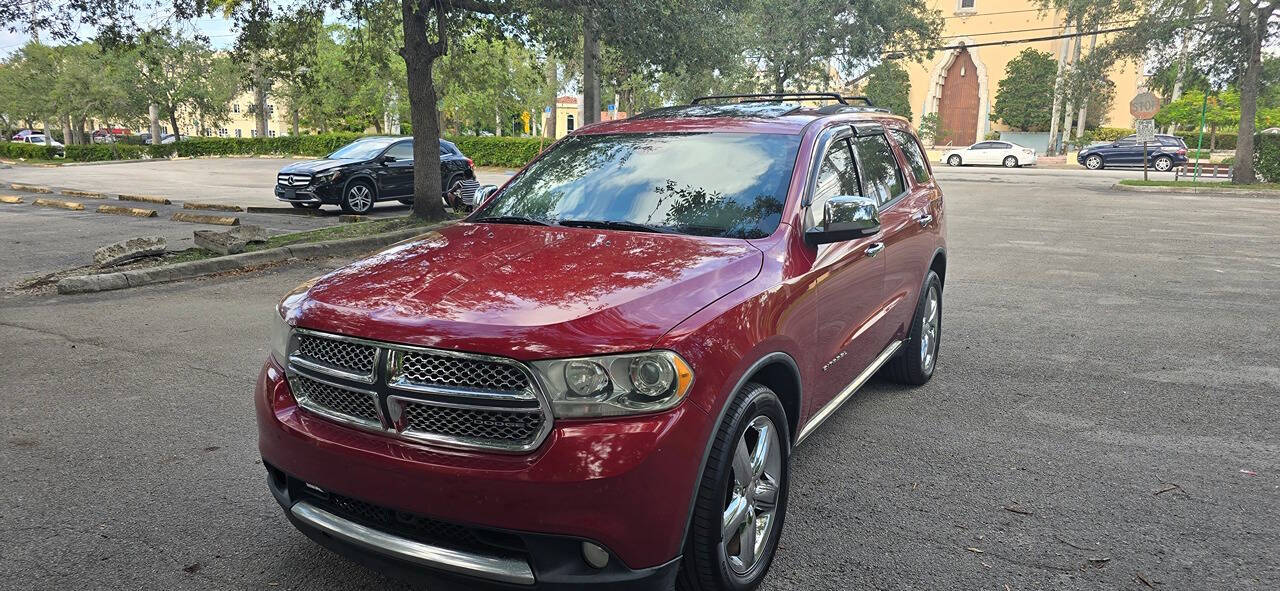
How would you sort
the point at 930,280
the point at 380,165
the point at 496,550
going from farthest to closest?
the point at 380,165, the point at 930,280, the point at 496,550

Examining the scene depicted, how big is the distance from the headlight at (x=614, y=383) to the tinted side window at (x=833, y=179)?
54.5 inches

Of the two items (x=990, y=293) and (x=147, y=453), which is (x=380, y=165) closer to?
(x=990, y=293)

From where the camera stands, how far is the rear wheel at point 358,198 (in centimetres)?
1631

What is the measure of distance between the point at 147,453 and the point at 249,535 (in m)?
1.20

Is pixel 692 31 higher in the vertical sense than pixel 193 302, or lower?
higher

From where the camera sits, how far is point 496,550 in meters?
2.44

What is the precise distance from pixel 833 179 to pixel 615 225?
1.14 m

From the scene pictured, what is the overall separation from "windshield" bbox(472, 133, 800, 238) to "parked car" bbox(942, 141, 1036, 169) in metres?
43.2

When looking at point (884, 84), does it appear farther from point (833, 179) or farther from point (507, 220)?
point (507, 220)

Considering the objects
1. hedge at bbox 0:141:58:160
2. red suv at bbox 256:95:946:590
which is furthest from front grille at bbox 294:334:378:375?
hedge at bbox 0:141:58:160

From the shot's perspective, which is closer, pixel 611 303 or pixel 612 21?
pixel 611 303

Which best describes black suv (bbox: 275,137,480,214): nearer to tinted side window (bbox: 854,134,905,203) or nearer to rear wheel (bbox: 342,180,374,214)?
rear wheel (bbox: 342,180,374,214)

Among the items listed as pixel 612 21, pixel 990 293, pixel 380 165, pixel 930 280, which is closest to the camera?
pixel 930 280

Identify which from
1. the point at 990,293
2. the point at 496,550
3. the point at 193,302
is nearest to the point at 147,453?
the point at 496,550
